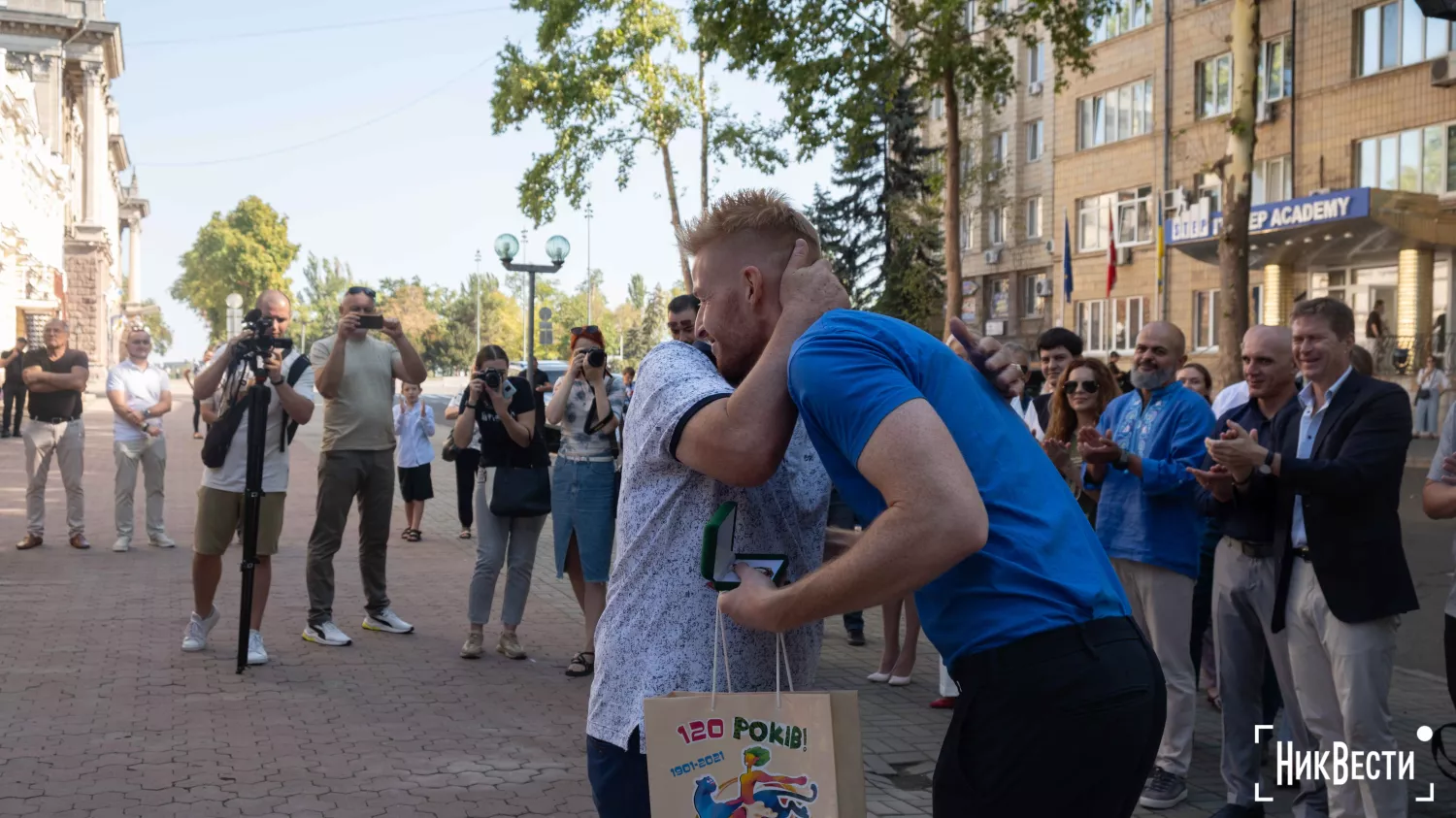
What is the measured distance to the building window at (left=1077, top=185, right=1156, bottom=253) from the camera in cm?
3816

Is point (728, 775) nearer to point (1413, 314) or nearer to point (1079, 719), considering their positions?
point (1079, 719)

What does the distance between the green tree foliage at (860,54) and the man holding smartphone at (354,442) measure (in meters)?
16.2

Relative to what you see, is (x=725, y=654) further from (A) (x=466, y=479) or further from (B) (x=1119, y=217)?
(B) (x=1119, y=217)

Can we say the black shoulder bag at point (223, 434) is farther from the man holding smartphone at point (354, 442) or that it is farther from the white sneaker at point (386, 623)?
the white sneaker at point (386, 623)

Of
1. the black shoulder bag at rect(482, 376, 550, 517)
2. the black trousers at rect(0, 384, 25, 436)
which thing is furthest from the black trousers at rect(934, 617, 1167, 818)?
the black trousers at rect(0, 384, 25, 436)

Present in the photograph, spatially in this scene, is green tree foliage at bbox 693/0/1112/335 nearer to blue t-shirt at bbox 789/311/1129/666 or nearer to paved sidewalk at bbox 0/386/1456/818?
paved sidewalk at bbox 0/386/1456/818

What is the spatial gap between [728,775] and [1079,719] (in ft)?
1.88

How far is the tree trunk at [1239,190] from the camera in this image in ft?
55.3

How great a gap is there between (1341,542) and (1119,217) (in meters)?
36.5

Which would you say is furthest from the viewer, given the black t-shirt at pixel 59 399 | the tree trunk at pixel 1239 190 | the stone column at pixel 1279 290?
the stone column at pixel 1279 290

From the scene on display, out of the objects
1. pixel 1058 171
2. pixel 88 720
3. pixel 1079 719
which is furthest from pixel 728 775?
pixel 1058 171

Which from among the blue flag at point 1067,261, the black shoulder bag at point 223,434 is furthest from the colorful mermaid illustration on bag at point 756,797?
the blue flag at point 1067,261

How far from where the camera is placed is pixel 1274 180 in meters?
33.5

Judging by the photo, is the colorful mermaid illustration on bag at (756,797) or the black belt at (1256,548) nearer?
the colorful mermaid illustration on bag at (756,797)
